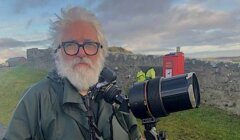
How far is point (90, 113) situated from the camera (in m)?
3.23

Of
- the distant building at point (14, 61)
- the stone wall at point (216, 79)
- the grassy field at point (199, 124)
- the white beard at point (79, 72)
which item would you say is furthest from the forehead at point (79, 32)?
the distant building at point (14, 61)

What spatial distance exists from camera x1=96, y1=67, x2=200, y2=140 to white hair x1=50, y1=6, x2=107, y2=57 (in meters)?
0.76

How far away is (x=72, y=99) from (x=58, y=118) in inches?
7.4

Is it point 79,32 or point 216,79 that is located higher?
point 79,32

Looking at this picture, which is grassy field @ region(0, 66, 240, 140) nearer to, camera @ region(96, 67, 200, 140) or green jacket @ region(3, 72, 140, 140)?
green jacket @ region(3, 72, 140, 140)

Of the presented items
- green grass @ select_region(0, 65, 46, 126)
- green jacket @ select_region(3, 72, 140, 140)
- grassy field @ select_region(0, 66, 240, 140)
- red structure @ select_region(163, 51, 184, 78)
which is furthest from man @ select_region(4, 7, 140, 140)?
red structure @ select_region(163, 51, 184, 78)

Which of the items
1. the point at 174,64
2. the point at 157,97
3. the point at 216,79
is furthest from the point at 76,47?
the point at 216,79

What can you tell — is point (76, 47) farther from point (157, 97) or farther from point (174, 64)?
point (174, 64)

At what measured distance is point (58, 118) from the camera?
10.9 ft

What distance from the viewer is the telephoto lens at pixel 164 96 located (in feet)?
9.07

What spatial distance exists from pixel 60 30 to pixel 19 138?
970mm

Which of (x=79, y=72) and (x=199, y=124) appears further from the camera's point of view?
(x=199, y=124)

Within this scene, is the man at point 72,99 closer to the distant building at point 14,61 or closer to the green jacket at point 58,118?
the green jacket at point 58,118

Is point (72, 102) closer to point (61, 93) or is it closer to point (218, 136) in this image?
point (61, 93)
